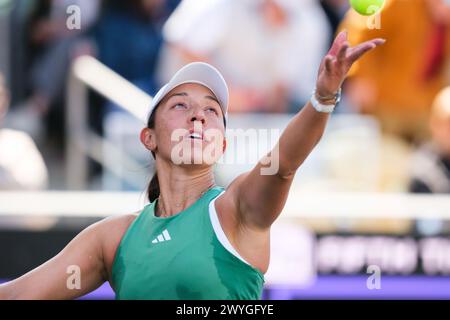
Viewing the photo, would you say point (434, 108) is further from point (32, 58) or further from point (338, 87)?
point (338, 87)

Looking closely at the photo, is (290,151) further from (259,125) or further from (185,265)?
(259,125)

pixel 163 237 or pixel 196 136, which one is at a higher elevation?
pixel 196 136

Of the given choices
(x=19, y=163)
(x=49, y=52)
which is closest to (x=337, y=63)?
(x=19, y=163)

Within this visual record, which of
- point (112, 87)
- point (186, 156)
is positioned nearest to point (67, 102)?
point (112, 87)

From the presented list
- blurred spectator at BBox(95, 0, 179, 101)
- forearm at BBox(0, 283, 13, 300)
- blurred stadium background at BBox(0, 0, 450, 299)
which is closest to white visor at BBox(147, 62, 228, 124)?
forearm at BBox(0, 283, 13, 300)

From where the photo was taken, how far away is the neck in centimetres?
497

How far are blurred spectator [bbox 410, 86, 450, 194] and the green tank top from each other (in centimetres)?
471

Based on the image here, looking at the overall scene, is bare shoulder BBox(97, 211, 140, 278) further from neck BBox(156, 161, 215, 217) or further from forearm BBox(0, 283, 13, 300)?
forearm BBox(0, 283, 13, 300)

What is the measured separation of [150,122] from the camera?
207 inches

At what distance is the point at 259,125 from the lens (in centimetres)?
919

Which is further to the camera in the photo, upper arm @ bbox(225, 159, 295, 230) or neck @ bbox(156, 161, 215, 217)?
neck @ bbox(156, 161, 215, 217)

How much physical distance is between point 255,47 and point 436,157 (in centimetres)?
166

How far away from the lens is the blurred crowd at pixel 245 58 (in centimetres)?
925
